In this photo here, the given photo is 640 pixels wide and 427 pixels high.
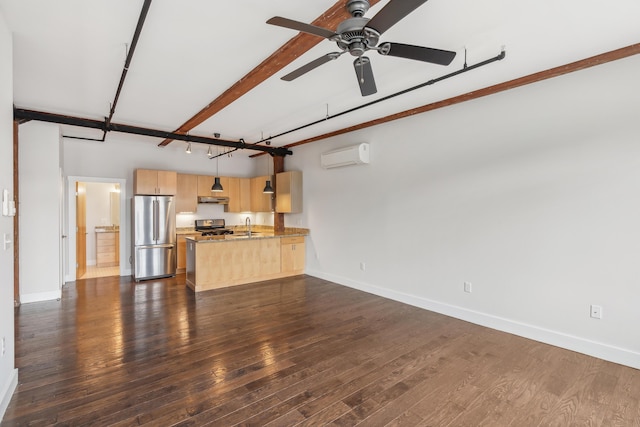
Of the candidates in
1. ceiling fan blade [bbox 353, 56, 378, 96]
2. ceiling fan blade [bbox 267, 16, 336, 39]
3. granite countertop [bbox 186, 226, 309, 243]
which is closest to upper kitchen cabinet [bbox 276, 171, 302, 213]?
granite countertop [bbox 186, 226, 309, 243]

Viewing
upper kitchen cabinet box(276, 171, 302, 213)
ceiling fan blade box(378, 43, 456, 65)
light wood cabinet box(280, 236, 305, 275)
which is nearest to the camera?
ceiling fan blade box(378, 43, 456, 65)

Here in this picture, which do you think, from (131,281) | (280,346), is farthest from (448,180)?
(131,281)

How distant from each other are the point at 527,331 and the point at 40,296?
670 centimetres

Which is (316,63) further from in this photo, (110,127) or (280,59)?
(110,127)

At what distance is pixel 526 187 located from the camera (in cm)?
351

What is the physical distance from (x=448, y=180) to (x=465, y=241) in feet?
2.72

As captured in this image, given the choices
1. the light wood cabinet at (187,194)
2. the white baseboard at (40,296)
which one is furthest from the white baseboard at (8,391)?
the light wood cabinet at (187,194)

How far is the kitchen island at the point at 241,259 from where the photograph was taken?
551cm

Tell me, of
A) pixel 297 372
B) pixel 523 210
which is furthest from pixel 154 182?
pixel 523 210

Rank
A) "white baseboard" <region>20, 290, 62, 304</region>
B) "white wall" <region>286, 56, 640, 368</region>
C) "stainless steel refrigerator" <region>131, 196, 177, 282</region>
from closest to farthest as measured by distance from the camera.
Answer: "white wall" <region>286, 56, 640, 368</region>
"white baseboard" <region>20, 290, 62, 304</region>
"stainless steel refrigerator" <region>131, 196, 177, 282</region>

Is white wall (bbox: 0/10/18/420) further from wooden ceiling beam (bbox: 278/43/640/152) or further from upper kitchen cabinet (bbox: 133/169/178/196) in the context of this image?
wooden ceiling beam (bbox: 278/43/640/152)

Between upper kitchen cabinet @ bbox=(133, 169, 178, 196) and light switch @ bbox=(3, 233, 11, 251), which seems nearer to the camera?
light switch @ bbox=(3, 233, 11, 251)

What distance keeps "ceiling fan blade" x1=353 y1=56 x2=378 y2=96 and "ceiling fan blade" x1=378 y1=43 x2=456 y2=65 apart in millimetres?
164

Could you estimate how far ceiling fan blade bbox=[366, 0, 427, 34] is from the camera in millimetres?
1602
